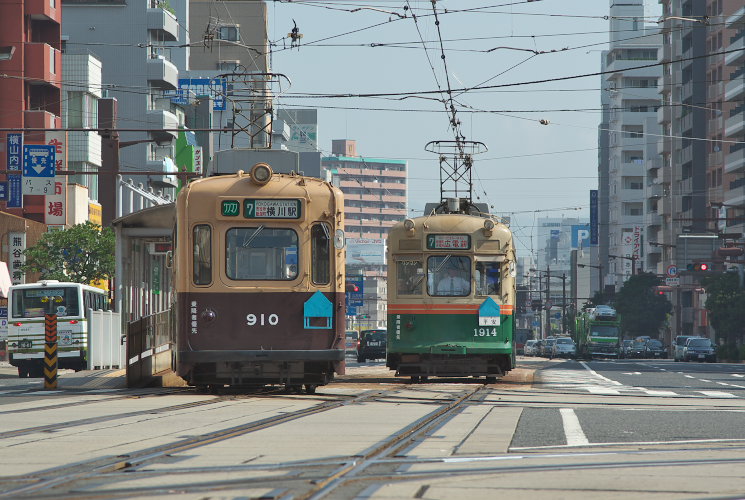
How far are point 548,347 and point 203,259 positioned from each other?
7190 centimetres

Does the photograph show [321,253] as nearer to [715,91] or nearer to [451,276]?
[451,276]

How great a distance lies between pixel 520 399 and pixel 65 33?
59.9m

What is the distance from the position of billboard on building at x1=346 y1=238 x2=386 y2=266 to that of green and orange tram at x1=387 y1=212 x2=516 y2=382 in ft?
475

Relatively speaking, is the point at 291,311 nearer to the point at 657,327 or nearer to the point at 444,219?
the point at 444,219

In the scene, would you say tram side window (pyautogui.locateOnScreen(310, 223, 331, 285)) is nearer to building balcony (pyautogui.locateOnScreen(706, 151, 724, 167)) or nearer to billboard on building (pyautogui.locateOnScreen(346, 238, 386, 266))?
building balcony (pyautogui.locateOnScreen(706, 151, 724, 167))

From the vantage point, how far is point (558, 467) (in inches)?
347

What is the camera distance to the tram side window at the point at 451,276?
77.5ft

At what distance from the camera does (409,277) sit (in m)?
23.8

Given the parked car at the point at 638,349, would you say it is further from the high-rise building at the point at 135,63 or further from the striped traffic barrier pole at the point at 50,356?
the striped traffic barrier pole at the point at 50,356

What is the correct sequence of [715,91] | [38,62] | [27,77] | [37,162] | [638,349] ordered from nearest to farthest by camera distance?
[37,162] → [27,77] → [38,62] → [638,349] → [715,91]

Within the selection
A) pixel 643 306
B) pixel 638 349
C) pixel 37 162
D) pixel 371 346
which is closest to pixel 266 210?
pixel 37 162

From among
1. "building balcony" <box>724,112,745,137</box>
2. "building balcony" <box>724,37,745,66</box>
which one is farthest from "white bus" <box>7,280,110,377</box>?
"building balcony" <box>724,112,745,137</box>

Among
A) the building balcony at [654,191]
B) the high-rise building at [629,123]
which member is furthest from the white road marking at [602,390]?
the high-rise building at [629,123]

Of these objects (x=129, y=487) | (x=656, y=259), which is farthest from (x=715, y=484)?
(x=656, y=259)
